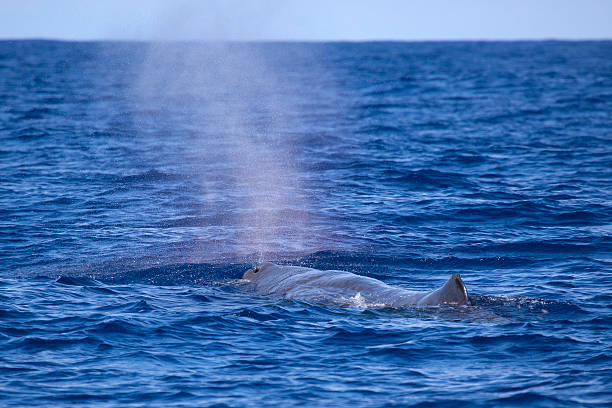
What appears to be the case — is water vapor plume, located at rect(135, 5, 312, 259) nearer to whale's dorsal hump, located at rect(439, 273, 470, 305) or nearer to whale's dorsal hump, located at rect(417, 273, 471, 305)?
whale's dorsal hump, located at rect(417, 273, 471, 305)

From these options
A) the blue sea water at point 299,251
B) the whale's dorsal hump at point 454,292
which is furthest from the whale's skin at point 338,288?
the blue sea water at point 299,251

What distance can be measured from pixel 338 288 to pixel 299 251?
14.7 feet

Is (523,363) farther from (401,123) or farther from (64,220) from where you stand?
(401,123)

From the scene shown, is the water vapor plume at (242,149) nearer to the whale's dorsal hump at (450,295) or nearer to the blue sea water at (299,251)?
the blue sea water at (299,251)

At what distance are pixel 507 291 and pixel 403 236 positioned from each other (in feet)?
18.8

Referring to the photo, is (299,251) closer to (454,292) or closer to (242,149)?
(454,292)

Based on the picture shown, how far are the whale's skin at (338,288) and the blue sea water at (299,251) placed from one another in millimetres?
333

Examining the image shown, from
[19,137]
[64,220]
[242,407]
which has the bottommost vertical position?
[242,407]

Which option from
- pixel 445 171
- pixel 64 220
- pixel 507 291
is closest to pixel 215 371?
pixel 507 291

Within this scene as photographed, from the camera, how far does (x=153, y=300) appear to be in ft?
51.1

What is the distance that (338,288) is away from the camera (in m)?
15.6

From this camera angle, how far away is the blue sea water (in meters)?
11.4

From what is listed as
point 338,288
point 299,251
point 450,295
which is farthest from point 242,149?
point 450,295

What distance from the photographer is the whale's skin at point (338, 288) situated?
14.0 m
